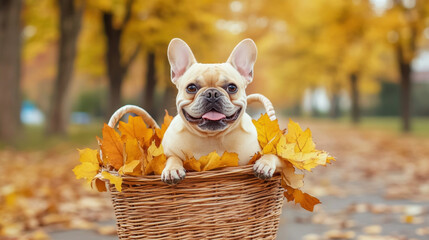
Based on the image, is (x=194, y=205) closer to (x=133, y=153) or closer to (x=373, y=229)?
(x=133, y=153)

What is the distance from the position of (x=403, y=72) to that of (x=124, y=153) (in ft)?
47.2

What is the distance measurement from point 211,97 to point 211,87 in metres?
0.07

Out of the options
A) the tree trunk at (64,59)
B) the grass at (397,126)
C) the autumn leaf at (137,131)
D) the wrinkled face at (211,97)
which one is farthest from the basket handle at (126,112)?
the grass at (397,126)

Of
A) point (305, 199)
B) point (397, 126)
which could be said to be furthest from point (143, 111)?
point (397, 126)

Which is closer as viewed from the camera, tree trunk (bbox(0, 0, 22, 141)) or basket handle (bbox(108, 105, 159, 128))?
basket handle (bbox(108, 105, 159, 128))

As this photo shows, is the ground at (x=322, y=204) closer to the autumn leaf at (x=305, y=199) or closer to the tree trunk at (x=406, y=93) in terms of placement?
the autumn leaf at (x=305, y=199)

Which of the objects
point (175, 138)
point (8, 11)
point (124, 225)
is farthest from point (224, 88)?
point (8, 11)

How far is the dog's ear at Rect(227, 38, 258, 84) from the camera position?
7.48ft

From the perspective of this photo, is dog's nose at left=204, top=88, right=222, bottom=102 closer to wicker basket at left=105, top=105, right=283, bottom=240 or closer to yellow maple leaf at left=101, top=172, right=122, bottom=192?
wicker basket at left=105, top=105, right=283, bottom=240

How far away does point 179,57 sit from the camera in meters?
2.30

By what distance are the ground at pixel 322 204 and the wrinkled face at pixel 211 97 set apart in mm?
2038

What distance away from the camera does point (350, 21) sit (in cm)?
1484

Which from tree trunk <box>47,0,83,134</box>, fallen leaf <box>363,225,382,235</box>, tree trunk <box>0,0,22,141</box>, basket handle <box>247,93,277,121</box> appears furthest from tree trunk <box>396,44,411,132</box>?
basket handle <box>247,93,277,121</box>

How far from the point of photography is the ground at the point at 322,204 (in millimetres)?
3986
